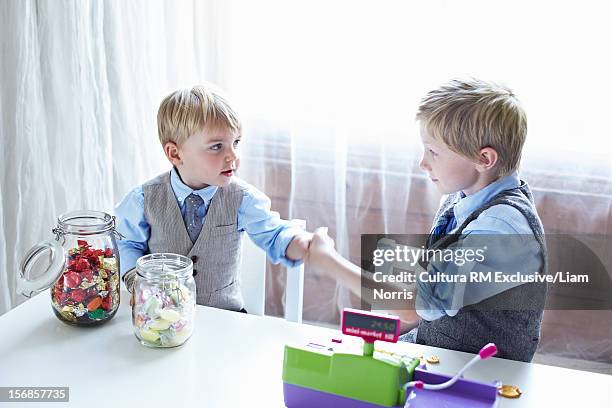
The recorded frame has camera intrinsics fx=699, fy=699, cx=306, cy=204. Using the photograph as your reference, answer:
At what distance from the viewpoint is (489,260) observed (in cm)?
120

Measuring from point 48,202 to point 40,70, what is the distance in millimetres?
347

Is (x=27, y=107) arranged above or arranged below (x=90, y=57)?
below

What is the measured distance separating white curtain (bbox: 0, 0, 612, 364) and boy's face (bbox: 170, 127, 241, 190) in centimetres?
56

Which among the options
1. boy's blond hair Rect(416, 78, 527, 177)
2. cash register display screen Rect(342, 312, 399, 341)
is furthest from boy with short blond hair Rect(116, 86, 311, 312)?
cash register display screen Rect(342, 312, 399, 341)

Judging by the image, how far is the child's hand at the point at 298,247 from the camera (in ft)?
4.44

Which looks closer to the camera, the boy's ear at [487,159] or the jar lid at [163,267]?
the jar lid at [163,267]

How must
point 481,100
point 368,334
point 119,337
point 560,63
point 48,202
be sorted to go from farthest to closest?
point 48,202 → point 560,63 → point 481,100 → point 119,337 → point 368,334

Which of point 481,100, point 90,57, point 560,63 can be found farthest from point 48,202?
point 560,63

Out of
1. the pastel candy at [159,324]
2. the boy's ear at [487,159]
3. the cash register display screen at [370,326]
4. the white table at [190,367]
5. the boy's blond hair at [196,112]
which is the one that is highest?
the boy's blond hair at [196,112]

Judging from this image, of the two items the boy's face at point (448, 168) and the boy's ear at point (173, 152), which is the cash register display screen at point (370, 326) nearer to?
the boy's face at point (448, 168)

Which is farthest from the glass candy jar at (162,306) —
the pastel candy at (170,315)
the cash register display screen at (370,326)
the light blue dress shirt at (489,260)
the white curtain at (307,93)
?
the white curtain at (307,93)

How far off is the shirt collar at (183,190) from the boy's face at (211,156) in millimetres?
21

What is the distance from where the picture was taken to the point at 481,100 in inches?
47.8

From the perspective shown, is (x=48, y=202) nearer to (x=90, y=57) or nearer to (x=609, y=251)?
(x=90, y=57)
